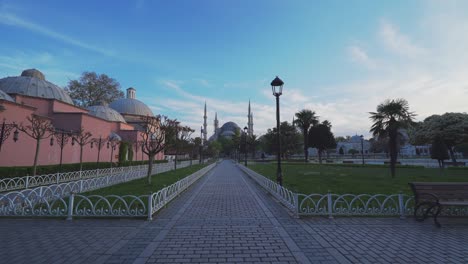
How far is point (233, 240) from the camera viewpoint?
457cm

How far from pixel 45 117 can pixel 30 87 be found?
872 cm

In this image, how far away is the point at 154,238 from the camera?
15.3 feet

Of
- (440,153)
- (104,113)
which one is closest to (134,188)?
(440,153)

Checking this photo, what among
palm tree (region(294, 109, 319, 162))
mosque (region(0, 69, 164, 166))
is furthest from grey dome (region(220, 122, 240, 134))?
mosque (region(0, 69, 164, 166))

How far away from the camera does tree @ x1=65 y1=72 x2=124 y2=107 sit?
131 feet

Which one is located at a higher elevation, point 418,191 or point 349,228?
point 418,191

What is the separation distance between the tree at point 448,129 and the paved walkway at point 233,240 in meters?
26.8

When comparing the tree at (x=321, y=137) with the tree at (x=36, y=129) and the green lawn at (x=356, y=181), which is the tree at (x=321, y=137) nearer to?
the green lawn at (x=356, y=181)

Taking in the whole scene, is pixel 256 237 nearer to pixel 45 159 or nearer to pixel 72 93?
pixel 45 159

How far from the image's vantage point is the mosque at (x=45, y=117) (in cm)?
1528

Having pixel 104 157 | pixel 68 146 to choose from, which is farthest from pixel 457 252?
pixel 104 157

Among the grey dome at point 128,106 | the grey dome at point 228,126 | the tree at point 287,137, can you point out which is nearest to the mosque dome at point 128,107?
the grey dome at point 128,106

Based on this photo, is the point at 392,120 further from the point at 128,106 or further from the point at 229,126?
the point at 229,126

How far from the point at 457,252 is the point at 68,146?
82.2ft
